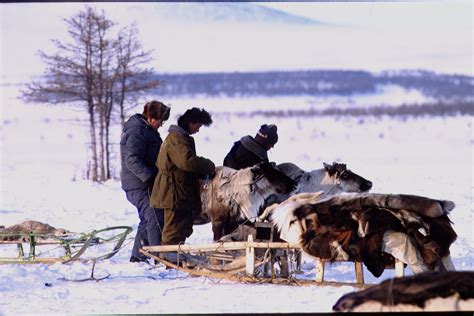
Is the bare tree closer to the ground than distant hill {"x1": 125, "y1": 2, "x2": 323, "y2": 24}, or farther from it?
closer to the ground

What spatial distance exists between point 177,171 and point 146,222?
2.45 feet

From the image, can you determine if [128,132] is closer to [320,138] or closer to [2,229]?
[2,229]

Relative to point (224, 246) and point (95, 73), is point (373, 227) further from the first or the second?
point (95, 73)

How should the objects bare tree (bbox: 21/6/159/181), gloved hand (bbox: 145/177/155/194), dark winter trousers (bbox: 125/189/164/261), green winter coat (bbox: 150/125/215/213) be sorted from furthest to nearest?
bare tree (bbox: 21/6/159/181)
gloved hand (bbox: 145/177/155/194)
dark winter trousers (bbox: 125/189/164/261)
green winter coat (bbox: 150/125/215/213)

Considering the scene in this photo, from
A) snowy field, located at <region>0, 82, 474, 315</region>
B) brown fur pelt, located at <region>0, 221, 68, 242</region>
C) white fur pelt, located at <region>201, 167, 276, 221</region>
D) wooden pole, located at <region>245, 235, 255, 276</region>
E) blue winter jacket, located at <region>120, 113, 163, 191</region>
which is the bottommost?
snowy field, located at <region>0, 82, 474, 315</region>

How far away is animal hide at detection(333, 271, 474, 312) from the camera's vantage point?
5.19 metres

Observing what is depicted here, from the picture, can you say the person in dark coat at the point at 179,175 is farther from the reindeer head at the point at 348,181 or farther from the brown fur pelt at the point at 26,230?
the brown fur pelt at the point at 26,230

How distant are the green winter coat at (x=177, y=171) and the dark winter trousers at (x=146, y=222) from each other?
0.93ft

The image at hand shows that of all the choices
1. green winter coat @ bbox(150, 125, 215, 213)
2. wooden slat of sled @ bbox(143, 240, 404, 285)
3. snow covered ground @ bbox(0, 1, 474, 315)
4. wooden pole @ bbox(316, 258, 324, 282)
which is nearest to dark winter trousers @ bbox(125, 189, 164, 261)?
snow covered ground @ bbox(0, 1, 474, 315)

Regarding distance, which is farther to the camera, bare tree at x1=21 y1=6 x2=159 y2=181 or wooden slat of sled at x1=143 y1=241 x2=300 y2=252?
bare tree at x1=21 y1=6 x2=159 y2=181

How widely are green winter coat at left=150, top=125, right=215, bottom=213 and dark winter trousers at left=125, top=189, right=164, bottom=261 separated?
0.28 metres

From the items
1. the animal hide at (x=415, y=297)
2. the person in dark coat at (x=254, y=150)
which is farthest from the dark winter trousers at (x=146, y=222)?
the animal hide at (x=415, y=297)

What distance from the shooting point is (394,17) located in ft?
200

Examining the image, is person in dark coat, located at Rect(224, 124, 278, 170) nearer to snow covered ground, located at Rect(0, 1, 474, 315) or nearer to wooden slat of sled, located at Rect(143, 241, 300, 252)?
snow covered ground, located at Rect(0, 1, 474, 315)
